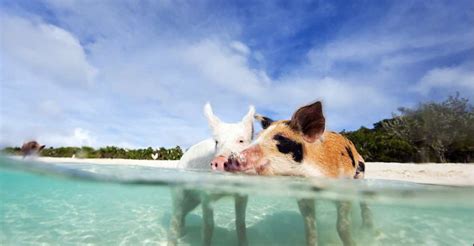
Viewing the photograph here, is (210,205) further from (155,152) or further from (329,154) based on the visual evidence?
(155,152)

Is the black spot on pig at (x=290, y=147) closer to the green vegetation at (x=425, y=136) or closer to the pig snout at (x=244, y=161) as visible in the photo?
the pig snout at (x=244, y=161)

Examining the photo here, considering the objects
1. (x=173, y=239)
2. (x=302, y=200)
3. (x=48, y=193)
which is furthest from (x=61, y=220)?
(x=302, y=200)

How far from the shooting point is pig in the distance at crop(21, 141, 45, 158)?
834cm

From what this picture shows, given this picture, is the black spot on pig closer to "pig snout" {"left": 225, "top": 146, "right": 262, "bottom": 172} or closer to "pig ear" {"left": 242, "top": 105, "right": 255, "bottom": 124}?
"pig snout" {"left": 225, "top": 146, "right": 262, "bottom": 172}

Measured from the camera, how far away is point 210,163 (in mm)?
6297

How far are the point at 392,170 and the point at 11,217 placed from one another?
51.5 feet

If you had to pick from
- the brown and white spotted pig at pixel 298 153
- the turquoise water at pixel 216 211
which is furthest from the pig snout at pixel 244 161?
the turquoise water at pixel 216 211

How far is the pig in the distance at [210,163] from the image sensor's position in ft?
18.5

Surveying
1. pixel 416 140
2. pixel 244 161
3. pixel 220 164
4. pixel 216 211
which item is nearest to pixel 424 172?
pixel 416 140

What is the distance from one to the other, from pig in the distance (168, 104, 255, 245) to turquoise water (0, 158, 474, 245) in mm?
184

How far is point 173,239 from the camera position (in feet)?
23.3

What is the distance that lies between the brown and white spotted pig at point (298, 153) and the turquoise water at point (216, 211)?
0.70 metres

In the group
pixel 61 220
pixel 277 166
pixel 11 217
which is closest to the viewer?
pixel 277 166

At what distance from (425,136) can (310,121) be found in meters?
22.4
